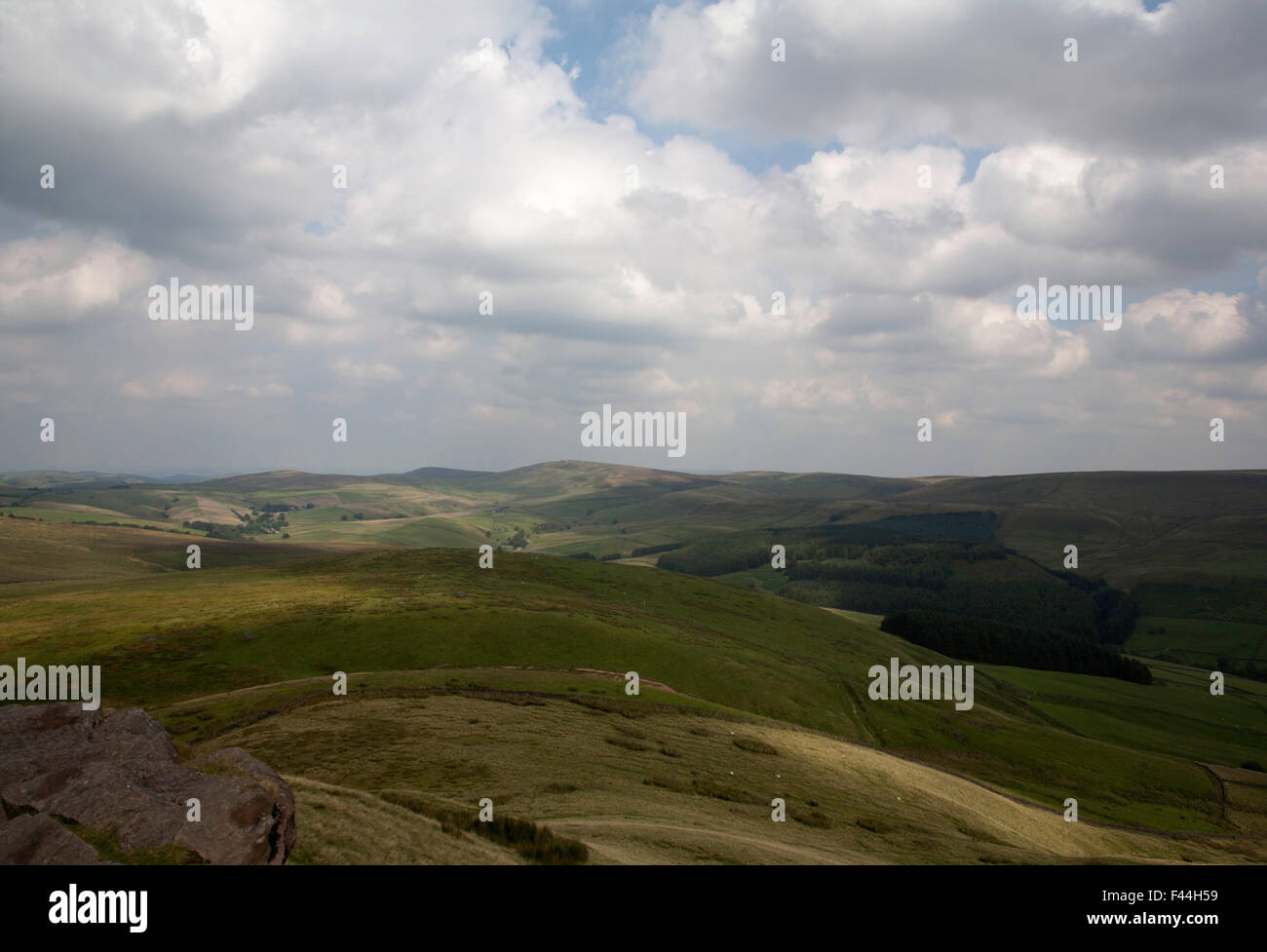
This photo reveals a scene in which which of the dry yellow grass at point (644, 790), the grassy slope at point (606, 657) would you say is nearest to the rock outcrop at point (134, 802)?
the dry yellow grass at point (644, 790)

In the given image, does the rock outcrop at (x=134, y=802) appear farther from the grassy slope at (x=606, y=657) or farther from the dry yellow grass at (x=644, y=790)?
the grassy slope at (x=606, y=657)

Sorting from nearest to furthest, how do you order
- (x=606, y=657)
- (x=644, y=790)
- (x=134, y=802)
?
(x=134, y=802)
(x=644, y=790)
(x=606, y=657)

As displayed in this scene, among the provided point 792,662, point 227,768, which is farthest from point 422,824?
point 792,662

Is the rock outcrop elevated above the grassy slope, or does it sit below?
above

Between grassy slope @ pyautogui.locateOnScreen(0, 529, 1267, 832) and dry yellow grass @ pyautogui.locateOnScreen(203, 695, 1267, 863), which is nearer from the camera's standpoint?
dry yellow grass @ pyautogui.locateOnScreen(203, 695, 1267, 863)

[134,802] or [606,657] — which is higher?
[134,802]

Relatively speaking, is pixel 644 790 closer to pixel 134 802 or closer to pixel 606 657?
pixel 134 802

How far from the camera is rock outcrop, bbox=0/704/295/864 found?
51.6 feet

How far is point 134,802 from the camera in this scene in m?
17.5

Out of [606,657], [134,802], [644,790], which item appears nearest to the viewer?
[134,802]

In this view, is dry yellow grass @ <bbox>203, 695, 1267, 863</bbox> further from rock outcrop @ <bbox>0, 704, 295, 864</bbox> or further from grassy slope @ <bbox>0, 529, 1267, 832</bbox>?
grassy slope @ <bbox>0, 529, 1267, 832</bbox>

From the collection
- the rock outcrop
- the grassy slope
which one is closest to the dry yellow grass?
the rock outcrop

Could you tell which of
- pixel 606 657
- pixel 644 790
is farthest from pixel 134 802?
pixel 606 657
